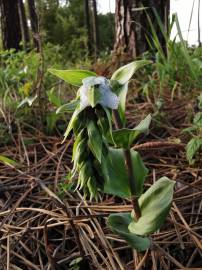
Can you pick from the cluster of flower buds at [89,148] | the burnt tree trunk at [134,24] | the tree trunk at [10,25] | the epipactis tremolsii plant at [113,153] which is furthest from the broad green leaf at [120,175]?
the tree trunk at [10,25]

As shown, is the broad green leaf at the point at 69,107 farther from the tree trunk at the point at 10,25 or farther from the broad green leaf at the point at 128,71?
the tree trunk at the point at 10,25

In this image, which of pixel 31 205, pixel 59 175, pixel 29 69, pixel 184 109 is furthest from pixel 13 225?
pixel 29 69

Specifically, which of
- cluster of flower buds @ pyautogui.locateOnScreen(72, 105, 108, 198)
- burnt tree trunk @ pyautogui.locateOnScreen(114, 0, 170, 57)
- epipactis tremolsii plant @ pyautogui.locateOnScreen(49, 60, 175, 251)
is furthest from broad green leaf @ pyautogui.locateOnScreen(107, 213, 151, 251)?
burnt tree trunk @ pyautogui.locateOnScreen(114, 0, 170, 57)

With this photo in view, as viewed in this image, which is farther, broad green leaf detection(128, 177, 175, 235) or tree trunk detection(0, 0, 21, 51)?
tree trunk detection(0, 0, 21, 51)

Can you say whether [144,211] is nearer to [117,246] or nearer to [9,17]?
[117,246]

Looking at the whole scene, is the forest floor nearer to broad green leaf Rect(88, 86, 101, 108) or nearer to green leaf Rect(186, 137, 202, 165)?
green leaf Rect(186, 137, 202, 165)

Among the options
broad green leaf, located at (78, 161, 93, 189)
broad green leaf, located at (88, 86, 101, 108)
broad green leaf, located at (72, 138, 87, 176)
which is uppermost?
broad green leaf, located at (88, 86, 101, 108)

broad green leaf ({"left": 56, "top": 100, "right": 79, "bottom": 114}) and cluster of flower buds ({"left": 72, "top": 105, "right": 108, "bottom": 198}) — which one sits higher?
broad green leaf ({"left": 56, "top": 100, "right": 79, "bottom": 114})

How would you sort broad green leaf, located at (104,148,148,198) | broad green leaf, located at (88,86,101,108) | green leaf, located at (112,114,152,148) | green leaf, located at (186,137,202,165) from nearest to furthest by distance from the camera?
broad green leaf, located at (88,86,101,108)
green leaf, located at (112,114,152,148)
broad green leaf, located at (104,148,148,198)
green leaf, located at (186,137,202,165)
